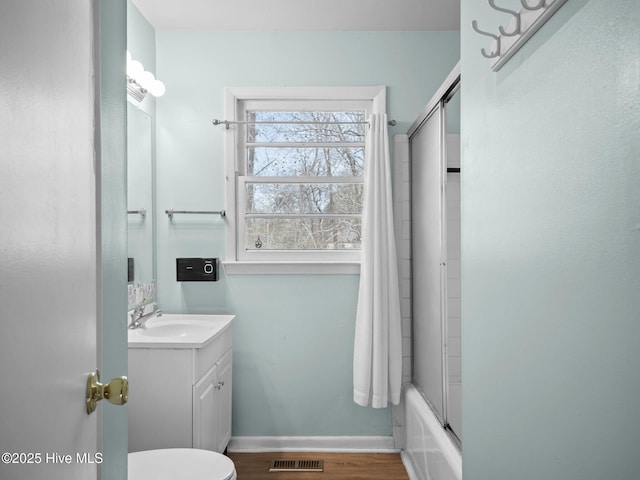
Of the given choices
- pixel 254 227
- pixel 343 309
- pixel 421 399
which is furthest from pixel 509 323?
pixel 254 227

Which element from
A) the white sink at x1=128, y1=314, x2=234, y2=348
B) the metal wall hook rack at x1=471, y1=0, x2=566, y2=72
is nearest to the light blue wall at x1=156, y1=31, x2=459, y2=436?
the white sink at x1=128, y1=314, x2=234, y2=348

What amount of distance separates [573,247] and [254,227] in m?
2.12

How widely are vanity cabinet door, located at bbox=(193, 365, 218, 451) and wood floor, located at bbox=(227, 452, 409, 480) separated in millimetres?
364

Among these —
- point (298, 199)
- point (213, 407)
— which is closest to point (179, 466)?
point (213, 407)

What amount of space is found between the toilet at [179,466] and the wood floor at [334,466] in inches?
30.7

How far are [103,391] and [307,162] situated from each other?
2.12m

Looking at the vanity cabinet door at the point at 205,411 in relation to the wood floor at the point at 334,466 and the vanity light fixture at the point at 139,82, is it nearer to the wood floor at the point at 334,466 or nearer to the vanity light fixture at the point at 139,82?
the wood floor at the point at 334,466

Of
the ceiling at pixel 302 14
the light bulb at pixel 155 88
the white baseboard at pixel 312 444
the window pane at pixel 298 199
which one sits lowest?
the white baseboard at pixel 312 444

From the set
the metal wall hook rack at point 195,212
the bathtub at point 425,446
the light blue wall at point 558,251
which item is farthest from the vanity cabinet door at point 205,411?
the light blue wall at point 558,251

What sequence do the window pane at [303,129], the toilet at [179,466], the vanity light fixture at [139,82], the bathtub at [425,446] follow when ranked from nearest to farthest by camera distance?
1. the toilet at [179,466]
2. the bathtub at [425,446]
3. the vanity light fixture at [139,82]
4. the window pane at [303,129]

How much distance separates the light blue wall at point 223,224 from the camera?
2654 millimetres

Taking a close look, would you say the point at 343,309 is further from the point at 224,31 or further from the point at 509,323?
the point at 224,31

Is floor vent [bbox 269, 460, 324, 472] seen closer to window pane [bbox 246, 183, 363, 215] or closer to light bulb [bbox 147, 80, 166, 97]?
window pane [bbox 246, 183, 363, 215]

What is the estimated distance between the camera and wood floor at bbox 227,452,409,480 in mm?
2332
